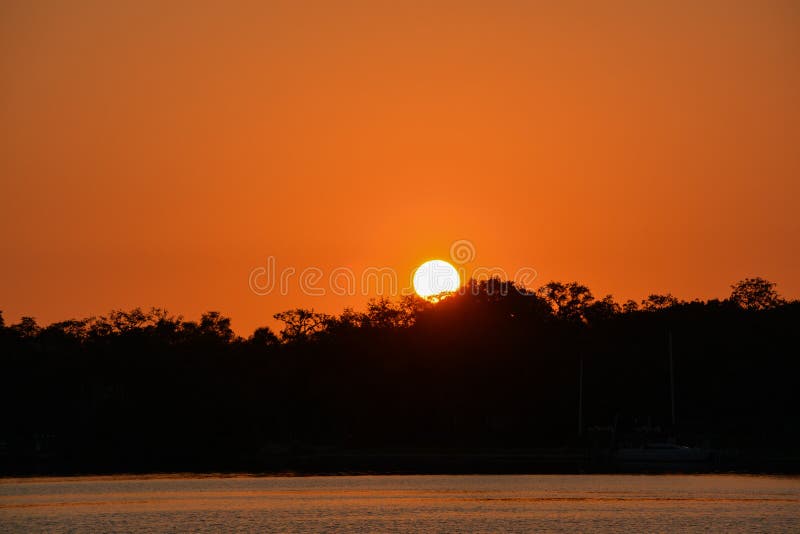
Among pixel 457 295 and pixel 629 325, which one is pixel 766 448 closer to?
pixel 629 325

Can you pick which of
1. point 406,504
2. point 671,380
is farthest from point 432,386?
point 406,504

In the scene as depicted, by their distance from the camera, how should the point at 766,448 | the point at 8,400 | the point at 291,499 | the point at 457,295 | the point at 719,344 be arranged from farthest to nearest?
the point at 457,295, the point at 8,400, the point at 719,344, the point at 766,448, the point at 291,499

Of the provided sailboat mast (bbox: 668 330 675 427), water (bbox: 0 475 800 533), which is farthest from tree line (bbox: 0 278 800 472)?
water (bbox: 0 475 800 533)

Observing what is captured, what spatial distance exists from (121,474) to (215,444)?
39.2m

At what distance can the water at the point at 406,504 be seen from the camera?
254 feet

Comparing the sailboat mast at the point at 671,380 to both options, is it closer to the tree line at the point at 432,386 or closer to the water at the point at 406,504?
the tree line at the point at 432,386

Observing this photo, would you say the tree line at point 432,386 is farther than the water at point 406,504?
Yes

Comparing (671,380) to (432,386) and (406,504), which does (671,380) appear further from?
(406,504)

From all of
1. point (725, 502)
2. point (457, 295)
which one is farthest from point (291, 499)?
point (457, 295)

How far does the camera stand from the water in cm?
7738

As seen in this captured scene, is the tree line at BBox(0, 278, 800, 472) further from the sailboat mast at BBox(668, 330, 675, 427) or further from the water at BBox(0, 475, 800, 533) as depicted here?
the water at BBox(0, 475, 800, 533)

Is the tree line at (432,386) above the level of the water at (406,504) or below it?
above

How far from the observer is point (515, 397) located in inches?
6171

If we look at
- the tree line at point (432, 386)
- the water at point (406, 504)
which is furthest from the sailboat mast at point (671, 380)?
the water at point (406, 504)
